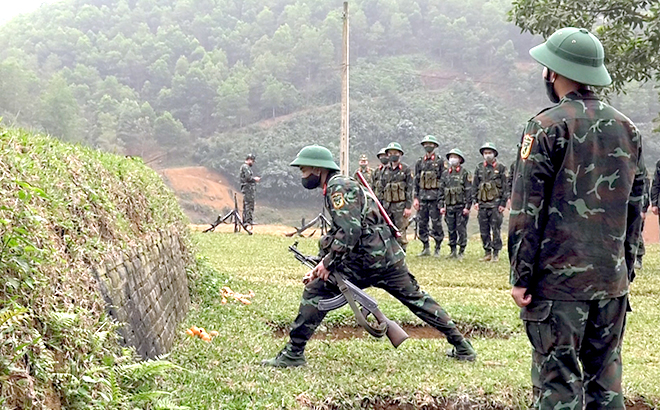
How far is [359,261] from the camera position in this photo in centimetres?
580

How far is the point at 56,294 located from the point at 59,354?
1.28ft

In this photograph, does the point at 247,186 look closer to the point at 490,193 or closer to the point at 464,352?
the point at 490,193

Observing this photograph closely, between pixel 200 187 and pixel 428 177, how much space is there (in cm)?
4119

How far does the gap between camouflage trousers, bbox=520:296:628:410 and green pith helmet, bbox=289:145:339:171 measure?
237 centimetres

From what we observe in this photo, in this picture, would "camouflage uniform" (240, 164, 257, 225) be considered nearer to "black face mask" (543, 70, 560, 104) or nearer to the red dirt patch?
"black face mask" (543, 70, 560, 104)

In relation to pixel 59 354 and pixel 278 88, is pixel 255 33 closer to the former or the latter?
pixel 278 88

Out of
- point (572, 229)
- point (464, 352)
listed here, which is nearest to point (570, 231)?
point (572, 229)

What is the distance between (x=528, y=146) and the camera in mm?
3666

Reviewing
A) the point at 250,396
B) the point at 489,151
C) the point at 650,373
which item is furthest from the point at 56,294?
the point at 489,151

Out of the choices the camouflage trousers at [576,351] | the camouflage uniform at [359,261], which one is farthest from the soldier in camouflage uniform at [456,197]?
the camouflage trousers at [576,351]

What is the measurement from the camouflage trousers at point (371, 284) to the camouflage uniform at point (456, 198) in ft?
28.7

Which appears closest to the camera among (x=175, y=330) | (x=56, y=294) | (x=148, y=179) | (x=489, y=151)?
(x=56, y=294)

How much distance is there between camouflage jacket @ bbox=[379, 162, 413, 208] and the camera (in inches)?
561

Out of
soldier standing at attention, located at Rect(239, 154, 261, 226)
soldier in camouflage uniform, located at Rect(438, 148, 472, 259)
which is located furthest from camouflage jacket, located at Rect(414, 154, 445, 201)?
soldier standing at attention, located at Rect(239, 154, 261, 226)
